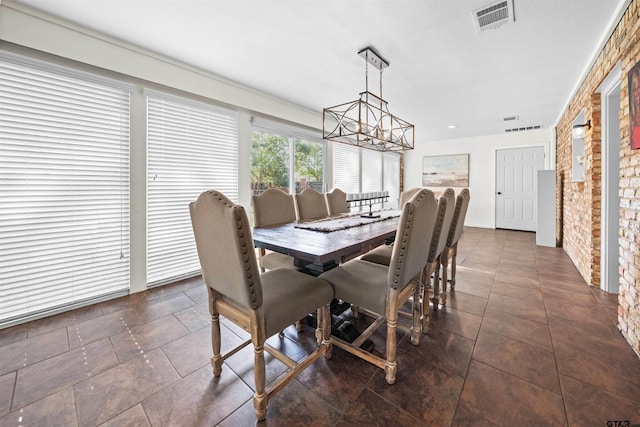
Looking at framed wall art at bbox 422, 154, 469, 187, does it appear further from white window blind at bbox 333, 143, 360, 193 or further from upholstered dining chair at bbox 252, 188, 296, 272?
upholstered dining chair at bbox 252, 188, 296, 272

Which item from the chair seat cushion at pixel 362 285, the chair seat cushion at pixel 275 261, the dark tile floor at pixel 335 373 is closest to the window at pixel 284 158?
the chair seat cushion at pixel 275 261

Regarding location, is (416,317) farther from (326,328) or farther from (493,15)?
(493,15)

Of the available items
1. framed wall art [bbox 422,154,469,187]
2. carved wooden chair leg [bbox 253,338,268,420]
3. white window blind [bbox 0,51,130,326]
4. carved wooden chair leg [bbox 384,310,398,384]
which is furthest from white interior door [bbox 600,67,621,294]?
white window blind [bbox 0,51,130,326]

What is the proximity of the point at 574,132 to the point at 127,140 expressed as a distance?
524cm

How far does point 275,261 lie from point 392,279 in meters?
1.23

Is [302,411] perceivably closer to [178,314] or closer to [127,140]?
[178,314]

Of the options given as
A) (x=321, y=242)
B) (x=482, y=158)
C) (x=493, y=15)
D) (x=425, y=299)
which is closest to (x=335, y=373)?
(x=321, y=242)

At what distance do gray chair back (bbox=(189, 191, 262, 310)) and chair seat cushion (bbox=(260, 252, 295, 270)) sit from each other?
903 mm

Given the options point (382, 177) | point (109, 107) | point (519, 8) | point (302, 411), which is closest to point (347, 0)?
point (519, 8)

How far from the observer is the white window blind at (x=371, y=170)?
6066mm

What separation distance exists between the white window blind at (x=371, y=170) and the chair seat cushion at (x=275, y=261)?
13.0ft

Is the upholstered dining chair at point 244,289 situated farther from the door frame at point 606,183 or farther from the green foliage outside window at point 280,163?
the door frame at point 606,183

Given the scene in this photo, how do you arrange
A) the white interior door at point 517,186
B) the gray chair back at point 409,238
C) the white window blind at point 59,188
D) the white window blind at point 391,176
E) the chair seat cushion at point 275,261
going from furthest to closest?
the white window blind at point 391,176, the white interior door at point 517,186, the chair seat cushion at point 275,261, the white window blind at point 59,188, the gray chair back at point 409,238

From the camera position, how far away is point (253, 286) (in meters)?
1.21
